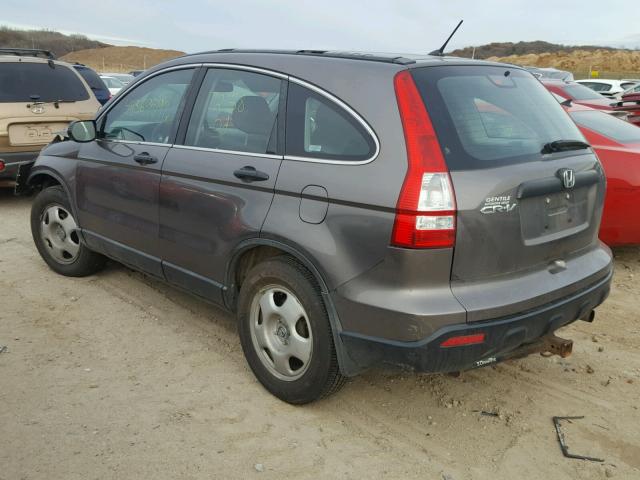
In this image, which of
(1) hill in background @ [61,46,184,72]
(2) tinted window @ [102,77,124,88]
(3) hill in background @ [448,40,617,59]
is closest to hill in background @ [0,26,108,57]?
(1) hill in background @ [61,46,184,72]

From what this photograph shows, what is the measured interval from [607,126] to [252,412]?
453 cm

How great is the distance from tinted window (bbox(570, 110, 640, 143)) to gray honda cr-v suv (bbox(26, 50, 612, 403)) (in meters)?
2.52

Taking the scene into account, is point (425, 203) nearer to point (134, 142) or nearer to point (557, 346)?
point (557, 346)

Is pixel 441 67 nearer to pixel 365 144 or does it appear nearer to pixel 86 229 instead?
pixel 365 144

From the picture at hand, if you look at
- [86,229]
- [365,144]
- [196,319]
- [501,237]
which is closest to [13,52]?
[86,229]

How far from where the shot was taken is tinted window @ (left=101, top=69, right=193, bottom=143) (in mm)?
3875

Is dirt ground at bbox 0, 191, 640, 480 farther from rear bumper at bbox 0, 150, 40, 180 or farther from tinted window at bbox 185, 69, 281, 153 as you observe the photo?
rear bumper at bbox 0, 150, 40, 180

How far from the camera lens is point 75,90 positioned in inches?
311

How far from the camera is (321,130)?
9.71 ft

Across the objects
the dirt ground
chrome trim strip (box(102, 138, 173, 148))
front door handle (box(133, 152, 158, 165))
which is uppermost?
chrome trim strip (box(102, 138, 173, 148))

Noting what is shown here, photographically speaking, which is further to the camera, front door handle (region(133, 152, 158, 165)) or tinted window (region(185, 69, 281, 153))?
front door handle (region(133, 152, 158, 165))

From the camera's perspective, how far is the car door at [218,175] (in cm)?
318

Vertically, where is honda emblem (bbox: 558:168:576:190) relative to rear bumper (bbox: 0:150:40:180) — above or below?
above

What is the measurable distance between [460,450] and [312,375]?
2.63ft
